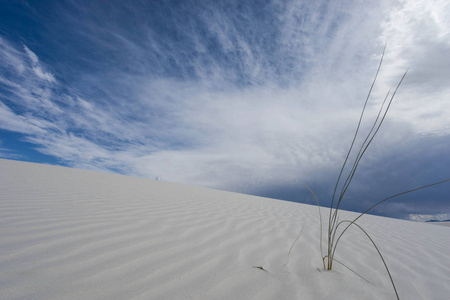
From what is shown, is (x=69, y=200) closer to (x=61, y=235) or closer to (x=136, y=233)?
(x=61, y=235)

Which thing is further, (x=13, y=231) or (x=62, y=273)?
(x=13, y=231)

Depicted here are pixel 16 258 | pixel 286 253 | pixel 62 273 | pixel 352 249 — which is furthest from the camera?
pixel 352 249

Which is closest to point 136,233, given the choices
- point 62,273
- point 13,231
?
point 62,273

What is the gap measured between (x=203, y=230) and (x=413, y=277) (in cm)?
215

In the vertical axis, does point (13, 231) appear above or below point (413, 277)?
below

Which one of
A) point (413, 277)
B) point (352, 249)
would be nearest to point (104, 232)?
point (352, 249)

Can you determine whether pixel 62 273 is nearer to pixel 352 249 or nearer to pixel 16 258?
pixel 16 258

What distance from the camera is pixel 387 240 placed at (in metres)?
3.26

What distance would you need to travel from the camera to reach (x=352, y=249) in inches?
97.7

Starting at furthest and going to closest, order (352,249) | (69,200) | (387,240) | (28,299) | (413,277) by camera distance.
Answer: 1. (69,200)
2. (387,240)
3. (352,249)
4. (413,277)
5. (28,299)

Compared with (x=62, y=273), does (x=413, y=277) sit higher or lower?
higher

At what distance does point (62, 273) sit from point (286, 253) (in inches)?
73.8

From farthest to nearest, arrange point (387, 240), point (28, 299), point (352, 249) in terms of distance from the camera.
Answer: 1. point (387, 240)
2. point (352, 249)
3. point (28, 299)

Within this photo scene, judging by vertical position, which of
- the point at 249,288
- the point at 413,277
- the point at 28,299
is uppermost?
the point at 413,277
